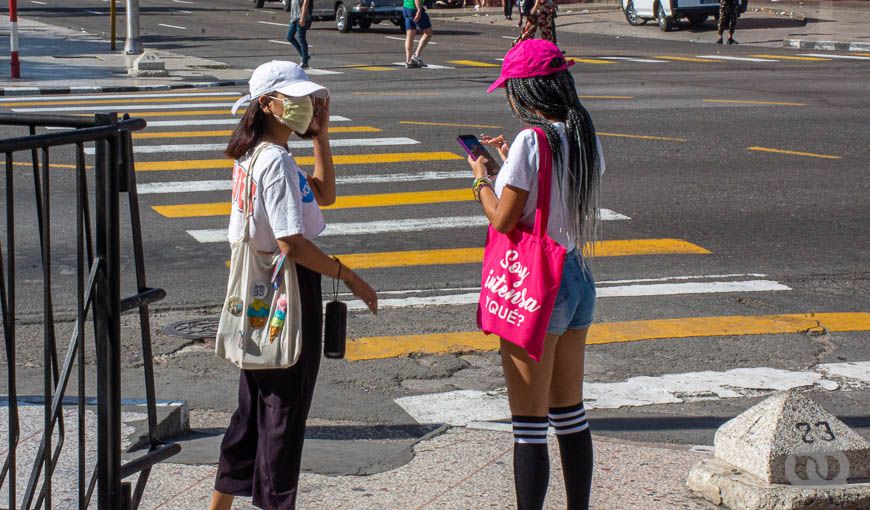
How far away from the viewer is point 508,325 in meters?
4.09

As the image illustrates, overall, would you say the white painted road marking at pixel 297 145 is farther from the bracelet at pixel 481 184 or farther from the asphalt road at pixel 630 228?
the bracelet at pixel 481 184

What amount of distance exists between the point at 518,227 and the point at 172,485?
1835 mm

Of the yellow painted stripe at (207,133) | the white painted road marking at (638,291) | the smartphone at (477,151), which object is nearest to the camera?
the smartphone at (477,151)

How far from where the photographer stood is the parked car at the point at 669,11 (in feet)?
112

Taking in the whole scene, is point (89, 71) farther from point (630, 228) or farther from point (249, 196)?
point (249, 196)

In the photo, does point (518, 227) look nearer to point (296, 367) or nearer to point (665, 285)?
point (296, 367)

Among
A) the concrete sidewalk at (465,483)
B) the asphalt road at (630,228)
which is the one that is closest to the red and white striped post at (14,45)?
the asphalt road at (630,228)

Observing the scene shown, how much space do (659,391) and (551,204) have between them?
8.50ft

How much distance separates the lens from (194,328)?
24.4ft

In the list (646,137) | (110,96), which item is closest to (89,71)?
(110,96)

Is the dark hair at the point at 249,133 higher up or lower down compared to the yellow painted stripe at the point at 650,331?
higher up

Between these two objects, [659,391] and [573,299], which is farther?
[659,391]

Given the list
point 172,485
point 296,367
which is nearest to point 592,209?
point 296,367

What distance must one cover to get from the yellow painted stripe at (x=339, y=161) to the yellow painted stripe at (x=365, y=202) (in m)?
1.58
